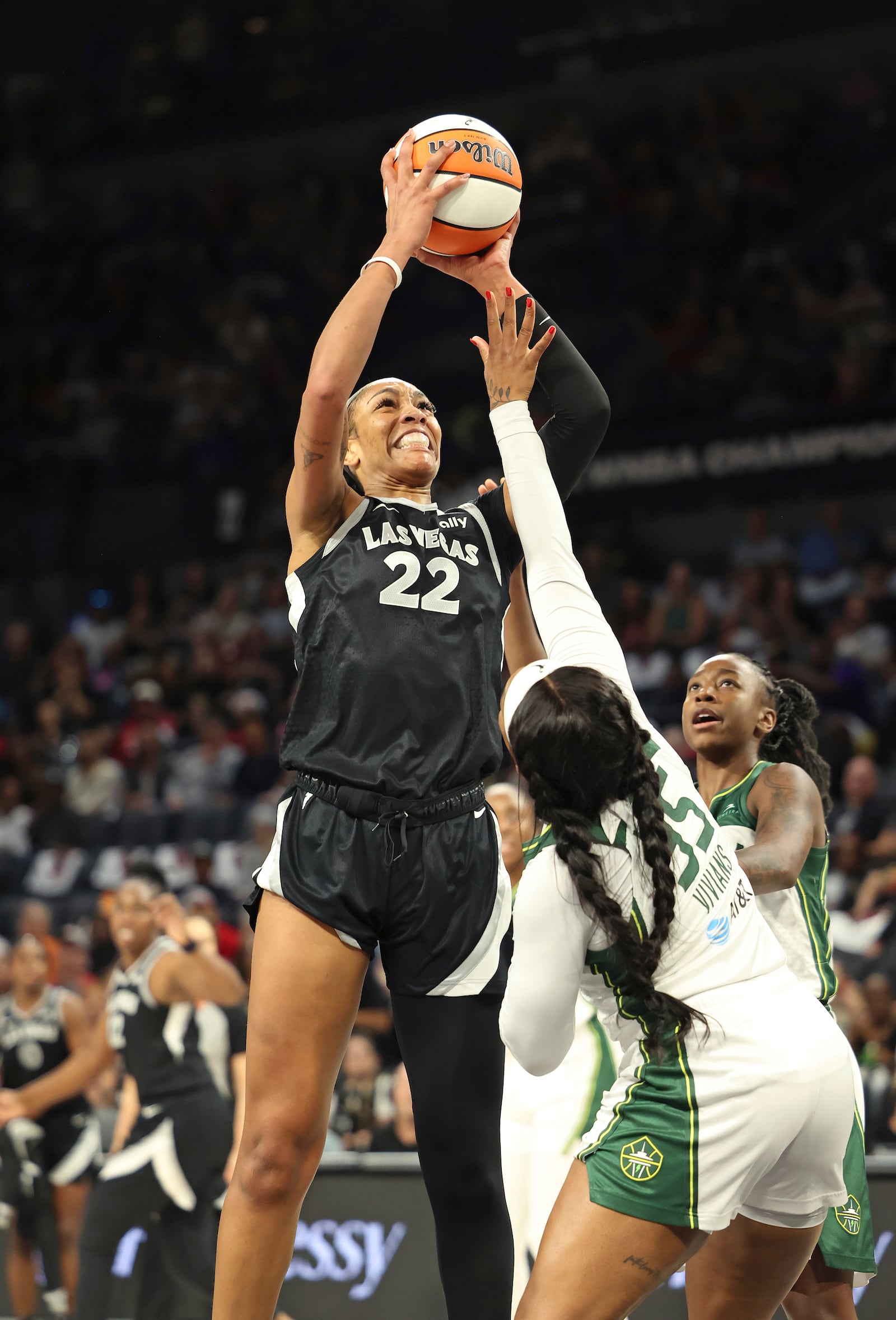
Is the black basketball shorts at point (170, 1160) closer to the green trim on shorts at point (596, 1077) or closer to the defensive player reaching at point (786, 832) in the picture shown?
the green trim on shorts at point (596, 1077)

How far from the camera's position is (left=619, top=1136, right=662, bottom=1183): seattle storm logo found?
97.6 inches

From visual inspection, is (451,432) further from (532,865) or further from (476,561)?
(532,865)

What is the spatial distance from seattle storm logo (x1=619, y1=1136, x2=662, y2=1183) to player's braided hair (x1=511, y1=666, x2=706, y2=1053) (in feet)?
0.53

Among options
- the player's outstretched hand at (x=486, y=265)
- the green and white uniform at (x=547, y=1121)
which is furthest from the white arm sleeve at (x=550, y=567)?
the green and white uniform at (x=547, y=1121)

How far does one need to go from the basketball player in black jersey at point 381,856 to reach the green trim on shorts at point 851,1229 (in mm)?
976

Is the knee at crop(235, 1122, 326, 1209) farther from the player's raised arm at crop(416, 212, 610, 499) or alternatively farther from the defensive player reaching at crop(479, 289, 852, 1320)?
the player's raised arm at crop(416, 212, 610, 499)

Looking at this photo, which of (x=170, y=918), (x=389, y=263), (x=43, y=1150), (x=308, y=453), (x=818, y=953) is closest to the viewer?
(x=308, y=453)

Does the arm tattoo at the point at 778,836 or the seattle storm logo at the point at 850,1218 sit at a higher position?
the arm tattoo at the point at 778,836

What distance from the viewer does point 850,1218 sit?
3516mm

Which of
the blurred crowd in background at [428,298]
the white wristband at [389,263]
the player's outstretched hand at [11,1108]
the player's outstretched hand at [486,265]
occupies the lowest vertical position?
the player's outstretched hand at [11,1108]

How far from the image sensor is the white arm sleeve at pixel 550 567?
2.80 metres

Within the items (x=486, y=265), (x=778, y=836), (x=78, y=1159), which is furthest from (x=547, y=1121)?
(x=78, y=1159)

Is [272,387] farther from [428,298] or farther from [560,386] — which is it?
[560,386]

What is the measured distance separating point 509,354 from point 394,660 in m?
0.79
